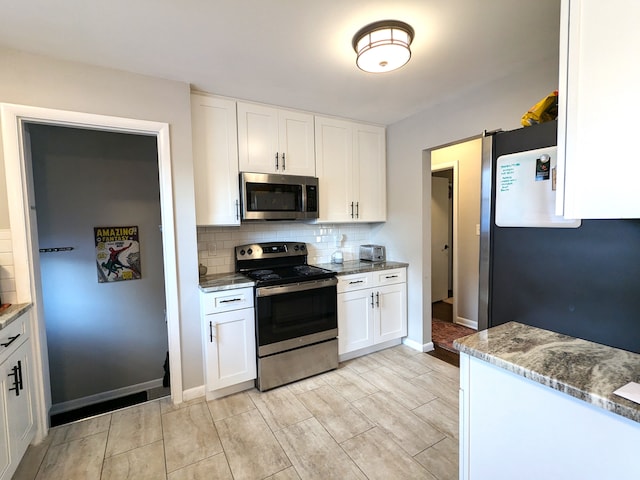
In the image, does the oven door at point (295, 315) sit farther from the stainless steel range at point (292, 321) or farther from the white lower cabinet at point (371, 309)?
the white lower cabinet at point (371, 309)

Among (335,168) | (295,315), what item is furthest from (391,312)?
(335,168)

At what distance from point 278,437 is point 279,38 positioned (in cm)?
249

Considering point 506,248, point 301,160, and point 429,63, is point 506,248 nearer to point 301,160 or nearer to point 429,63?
point 429,63

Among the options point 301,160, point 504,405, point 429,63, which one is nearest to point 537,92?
point 429,63

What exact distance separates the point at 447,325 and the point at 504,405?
3.10 metres

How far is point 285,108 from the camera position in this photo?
9.15 feet

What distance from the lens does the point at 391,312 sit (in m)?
3.17

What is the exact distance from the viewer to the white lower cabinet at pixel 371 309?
287 centimetres

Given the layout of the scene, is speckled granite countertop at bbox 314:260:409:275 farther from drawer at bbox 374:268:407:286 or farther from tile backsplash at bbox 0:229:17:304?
tile backsplash at bbox 0:229:17:304

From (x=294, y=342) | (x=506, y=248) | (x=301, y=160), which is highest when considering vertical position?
(x=301, y=160)

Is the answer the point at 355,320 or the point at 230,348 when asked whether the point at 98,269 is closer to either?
the point at 230,348

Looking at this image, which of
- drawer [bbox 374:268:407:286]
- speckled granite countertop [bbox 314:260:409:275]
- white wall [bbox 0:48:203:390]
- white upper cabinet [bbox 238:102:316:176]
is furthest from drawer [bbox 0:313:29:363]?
drawer [bbox 374:268:407:286]

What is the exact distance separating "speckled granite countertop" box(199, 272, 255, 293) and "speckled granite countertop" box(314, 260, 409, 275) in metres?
0.86

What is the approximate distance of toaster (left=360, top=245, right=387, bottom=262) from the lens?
3.41 metres
